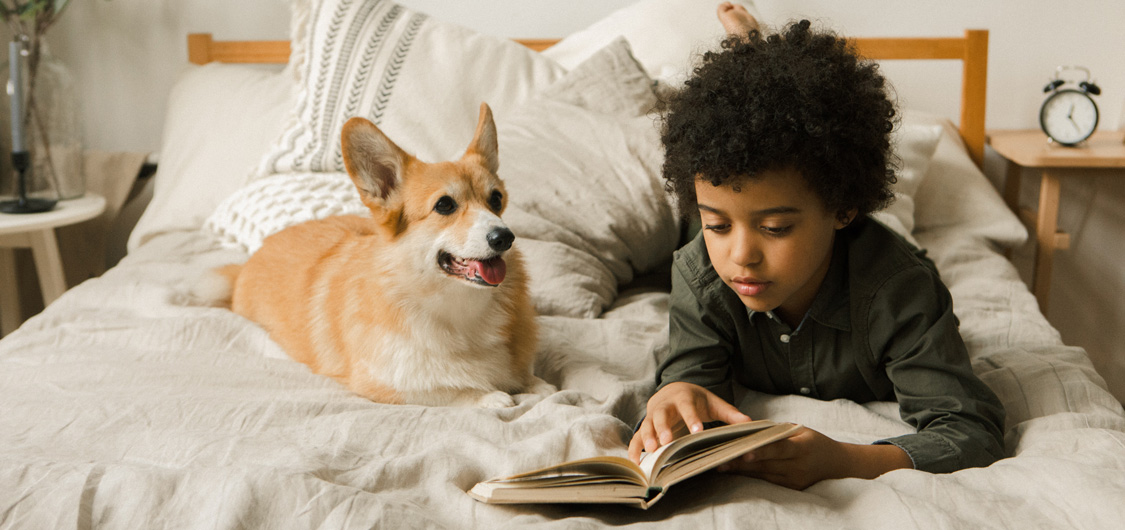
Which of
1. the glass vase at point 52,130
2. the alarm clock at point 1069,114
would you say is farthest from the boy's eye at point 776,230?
the glass vase at point 52,130

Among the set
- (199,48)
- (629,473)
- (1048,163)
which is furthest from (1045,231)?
(199,48)

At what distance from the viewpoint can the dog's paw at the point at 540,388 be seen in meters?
1.15

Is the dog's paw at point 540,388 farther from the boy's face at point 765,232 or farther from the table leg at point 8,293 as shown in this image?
the table leg at point 8,293

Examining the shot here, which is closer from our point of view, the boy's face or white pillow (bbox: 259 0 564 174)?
the boy's face

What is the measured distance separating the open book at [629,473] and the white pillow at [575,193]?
2.23 ft

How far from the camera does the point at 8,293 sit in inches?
96.5

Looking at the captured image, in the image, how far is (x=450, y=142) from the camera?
1.85m

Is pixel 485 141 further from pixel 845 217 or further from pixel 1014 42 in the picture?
pixel 1014 42

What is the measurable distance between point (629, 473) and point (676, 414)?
209 millimetres

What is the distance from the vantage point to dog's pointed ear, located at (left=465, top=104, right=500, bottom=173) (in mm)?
1207

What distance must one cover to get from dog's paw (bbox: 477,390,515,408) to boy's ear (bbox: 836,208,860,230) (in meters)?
0.52

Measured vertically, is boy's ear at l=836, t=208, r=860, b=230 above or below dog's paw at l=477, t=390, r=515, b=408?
above

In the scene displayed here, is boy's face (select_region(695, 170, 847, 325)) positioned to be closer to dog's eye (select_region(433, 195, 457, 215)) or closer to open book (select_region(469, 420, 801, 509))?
open book (select_region(469, 420, 801, 509))

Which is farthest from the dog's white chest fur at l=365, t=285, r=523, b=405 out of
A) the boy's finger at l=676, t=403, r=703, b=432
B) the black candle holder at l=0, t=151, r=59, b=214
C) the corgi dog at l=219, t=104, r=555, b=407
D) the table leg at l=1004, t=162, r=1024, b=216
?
the table leg at l=1004, t=162, r=1024, b=216
